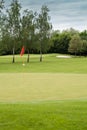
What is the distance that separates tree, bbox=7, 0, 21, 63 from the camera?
6406 cm

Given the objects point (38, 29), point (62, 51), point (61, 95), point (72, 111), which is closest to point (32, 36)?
point (38, 29)

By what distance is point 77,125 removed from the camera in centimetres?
682

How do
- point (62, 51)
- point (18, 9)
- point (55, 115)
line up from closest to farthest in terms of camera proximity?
point (55, 115)
point (18, 9)
point (62, 51)

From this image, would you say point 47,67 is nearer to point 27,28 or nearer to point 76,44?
point 27,28

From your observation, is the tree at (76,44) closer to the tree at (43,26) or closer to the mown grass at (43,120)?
the tree at (43,26)

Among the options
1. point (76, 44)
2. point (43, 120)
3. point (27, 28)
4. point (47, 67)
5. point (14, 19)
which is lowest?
point (47, 67)

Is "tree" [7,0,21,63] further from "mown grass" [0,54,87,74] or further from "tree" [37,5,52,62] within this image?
"mown grass" [0,54,87,74]

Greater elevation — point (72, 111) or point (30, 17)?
point (30, 17)

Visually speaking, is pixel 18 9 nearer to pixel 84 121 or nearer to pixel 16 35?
pixel 16 35

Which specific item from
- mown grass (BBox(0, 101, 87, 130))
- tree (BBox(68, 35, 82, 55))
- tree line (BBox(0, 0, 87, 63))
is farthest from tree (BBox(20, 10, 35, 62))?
mown grass (BBox(0, 101, 87, 130))

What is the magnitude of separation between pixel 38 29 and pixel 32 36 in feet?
10.6

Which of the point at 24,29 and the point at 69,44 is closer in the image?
the point at 24,29

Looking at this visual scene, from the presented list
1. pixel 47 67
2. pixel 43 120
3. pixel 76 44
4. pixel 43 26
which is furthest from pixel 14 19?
pixel 43 120

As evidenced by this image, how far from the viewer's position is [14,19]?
2559 inches
